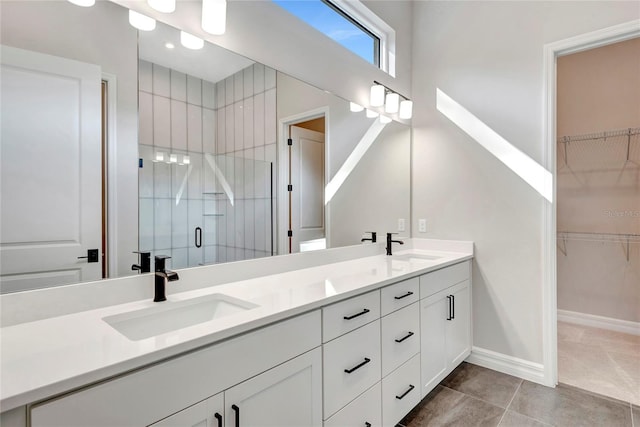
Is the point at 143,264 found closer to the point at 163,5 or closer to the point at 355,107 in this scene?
the point at 163,5

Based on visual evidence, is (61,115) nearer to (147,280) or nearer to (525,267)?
(147,280)

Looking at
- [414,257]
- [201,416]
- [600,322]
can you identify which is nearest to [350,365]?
[201,416]

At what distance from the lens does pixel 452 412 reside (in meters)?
1.90

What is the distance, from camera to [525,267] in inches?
91.0

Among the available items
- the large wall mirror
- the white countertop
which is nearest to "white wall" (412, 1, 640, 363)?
the large wall mirror

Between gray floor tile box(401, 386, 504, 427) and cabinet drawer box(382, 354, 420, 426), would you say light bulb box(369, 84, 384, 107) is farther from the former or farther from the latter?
gray floor tile box(401, 386, 504, 427)

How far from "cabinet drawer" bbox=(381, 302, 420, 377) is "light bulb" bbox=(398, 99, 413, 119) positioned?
1610 mm

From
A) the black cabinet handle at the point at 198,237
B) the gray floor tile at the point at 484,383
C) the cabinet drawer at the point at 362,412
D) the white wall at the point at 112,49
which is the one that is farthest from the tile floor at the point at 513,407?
the white wall at the point at 112,49

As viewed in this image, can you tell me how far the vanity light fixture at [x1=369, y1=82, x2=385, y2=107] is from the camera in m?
2.46

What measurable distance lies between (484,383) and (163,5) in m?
2.80

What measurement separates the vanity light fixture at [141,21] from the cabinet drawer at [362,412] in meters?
1.69

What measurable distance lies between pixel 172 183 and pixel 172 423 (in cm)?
89

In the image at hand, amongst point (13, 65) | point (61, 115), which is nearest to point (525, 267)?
point (61, 115)

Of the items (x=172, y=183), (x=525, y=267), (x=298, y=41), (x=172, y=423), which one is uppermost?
(x=298, y=41)
